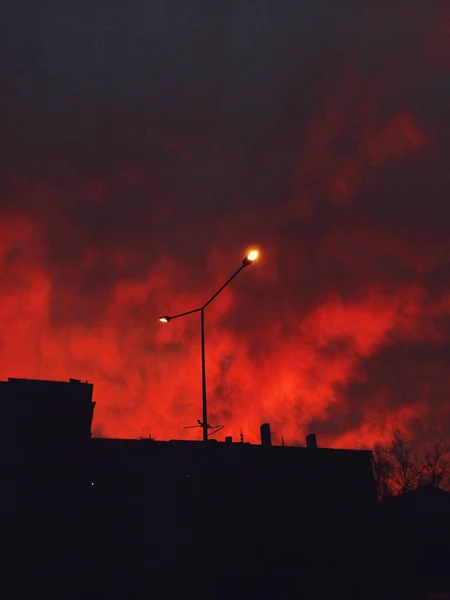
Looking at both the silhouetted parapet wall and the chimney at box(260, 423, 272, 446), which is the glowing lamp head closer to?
the silhouetted parapet wall

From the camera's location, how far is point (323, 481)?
34.1 metres

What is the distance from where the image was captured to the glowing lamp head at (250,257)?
13.2 m

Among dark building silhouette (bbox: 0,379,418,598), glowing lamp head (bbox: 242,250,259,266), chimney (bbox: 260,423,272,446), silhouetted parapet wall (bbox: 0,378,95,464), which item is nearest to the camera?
glowing lamp head (bbox: 242,250,259,266)

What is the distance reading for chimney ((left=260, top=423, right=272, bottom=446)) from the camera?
119 feet

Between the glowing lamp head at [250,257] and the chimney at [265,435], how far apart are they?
26317 mm

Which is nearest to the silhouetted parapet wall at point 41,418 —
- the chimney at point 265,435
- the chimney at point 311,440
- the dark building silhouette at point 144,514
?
the dark building silhouette at point 144,514

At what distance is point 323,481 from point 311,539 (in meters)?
5.57

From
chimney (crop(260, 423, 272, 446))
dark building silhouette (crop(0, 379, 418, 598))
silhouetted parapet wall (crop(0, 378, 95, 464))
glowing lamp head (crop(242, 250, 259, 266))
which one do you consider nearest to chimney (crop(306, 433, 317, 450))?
chimney (crop(260, 423, 272, 446))

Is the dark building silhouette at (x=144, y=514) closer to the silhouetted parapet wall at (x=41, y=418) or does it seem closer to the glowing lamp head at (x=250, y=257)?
the silhouetted parapet wall at (x=41, y=418)

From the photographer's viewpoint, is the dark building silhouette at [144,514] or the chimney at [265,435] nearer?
the dark building silhouette at [144,514]

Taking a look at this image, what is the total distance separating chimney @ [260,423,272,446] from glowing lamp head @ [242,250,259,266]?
26.3m

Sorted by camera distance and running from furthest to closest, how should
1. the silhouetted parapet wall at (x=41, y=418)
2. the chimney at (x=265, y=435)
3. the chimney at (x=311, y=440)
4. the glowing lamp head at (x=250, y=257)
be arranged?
the chimney at (x=311, y=440)
the chimney at (x=265, y=435)
the silhouetted parapet wall at (x=41, y=418)
the glowing lamp head at (x=250, y=257)

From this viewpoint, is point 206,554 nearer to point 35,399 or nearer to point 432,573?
point 35,399

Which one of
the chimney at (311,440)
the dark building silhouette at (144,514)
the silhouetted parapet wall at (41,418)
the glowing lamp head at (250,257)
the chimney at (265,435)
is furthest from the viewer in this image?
the chimney at (311,440)
